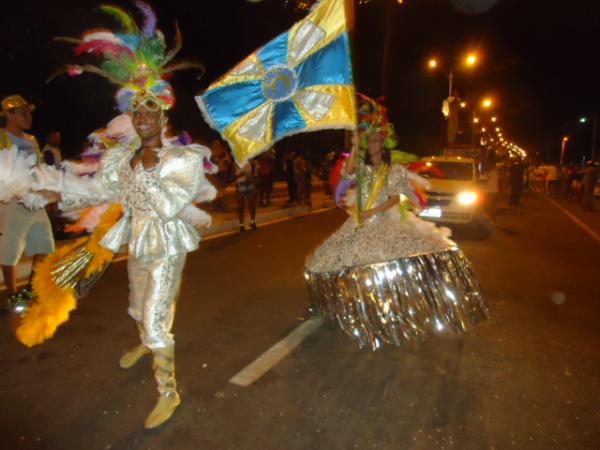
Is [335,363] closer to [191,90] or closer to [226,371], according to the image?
[226,371]

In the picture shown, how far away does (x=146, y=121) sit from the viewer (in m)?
3.16

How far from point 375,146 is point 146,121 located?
2.21m

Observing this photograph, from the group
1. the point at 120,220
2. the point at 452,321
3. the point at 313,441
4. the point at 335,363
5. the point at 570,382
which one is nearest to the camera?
the point at 313,441

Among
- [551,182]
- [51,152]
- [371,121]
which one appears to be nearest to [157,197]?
[371,121]

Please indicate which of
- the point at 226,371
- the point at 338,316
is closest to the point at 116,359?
the point at 226,371

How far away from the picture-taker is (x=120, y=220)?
3.34 m

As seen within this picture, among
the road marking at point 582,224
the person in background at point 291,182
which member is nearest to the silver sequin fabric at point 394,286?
the road marking at point 582,224

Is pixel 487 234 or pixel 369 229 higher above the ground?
pixel 369 229

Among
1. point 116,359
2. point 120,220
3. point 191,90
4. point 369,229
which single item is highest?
point 191,90

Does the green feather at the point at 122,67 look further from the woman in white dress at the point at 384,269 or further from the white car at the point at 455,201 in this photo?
the white car at the point at 455,201

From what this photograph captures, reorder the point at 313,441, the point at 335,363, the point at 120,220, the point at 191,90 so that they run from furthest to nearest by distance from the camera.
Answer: the point at 191,90 → the point at 335,363 → the point at 120,220 → the point at 313,441

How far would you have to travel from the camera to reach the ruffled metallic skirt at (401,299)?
4191mm

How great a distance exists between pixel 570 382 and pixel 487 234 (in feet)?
25.2

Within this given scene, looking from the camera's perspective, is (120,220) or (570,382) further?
(570,382)
